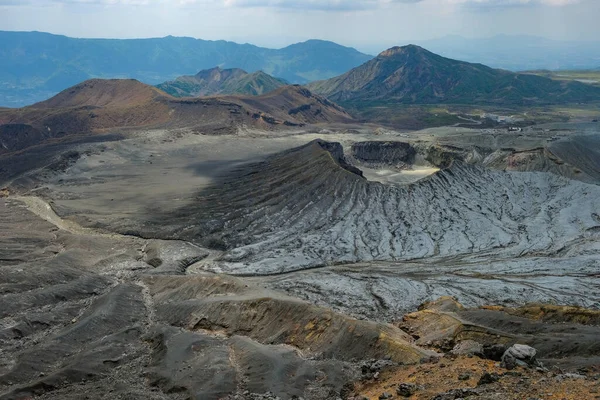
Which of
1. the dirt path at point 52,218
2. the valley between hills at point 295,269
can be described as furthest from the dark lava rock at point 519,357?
the dirt path at point 52,218

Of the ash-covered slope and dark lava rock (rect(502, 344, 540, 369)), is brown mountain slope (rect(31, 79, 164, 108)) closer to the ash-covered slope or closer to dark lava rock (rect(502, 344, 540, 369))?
the ash-covered slope

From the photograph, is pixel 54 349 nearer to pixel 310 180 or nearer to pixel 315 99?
pixel 310 180

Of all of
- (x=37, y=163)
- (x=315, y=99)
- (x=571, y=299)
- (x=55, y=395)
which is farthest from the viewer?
(x=315, y=99)

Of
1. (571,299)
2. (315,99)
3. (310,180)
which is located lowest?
(571,299)

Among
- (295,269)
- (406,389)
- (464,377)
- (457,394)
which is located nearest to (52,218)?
(295,269)

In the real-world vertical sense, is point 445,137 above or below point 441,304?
above

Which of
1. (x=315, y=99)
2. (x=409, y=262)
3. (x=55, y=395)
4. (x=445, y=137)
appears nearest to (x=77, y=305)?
(x=55, y=395)
